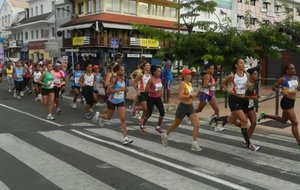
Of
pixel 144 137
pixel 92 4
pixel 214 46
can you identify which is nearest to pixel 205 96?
pixel 144 137

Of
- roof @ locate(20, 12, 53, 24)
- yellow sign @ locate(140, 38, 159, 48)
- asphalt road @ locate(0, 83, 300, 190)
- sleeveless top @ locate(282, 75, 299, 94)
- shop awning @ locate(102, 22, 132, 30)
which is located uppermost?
roof @ locate(20, 12, 53, 24)

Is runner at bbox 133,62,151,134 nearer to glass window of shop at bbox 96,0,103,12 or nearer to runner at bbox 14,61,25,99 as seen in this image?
runner at bbox 14,61,25,99

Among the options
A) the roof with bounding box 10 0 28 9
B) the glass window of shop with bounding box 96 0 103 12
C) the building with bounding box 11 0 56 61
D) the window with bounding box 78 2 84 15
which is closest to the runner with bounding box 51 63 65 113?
the glass window of shop with bounding box 96 0 103 12

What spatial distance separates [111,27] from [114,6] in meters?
3.07

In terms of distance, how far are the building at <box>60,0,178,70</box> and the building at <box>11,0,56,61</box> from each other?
5.20 m

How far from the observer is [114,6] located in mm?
42844

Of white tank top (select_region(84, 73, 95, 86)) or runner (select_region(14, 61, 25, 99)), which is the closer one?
white tank top (select_region(84, 73, 95, 86))

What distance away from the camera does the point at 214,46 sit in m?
17.4

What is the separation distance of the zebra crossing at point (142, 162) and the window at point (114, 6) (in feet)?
110

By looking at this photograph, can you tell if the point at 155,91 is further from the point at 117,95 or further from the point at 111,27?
the point at 111,27

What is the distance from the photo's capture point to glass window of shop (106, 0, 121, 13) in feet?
139

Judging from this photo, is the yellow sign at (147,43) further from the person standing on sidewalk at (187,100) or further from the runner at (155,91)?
the person standing on sidewalk at (187,100)

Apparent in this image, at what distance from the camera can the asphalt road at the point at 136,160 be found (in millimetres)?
6133

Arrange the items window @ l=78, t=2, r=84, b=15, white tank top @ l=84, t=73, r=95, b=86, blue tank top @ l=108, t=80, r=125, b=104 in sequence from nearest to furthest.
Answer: blue tank top @ l=108, t=80, r=125, b=104 → white tank top @ l=84, t=73, r=95, b=86 → window @ l=78, t=2, r=84, b=15
